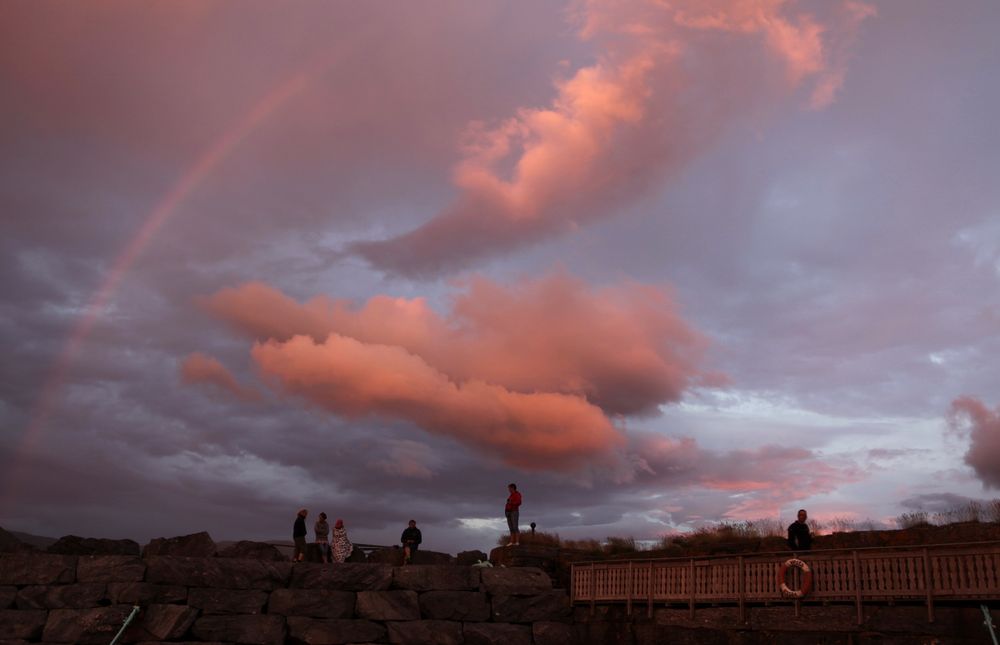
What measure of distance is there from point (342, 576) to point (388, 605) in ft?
5.14

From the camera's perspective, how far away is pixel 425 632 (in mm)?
22453

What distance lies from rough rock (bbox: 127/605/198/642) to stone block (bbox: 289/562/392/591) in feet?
10.1

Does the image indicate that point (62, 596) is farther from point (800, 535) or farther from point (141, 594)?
point (800, 535)

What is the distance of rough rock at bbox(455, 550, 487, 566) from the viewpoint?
27156mm

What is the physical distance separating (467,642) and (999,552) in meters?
13.7

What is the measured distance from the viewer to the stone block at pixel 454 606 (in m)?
23.1

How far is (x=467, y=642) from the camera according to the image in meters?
22.8

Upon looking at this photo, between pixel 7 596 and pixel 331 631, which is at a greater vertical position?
pixel 7 596

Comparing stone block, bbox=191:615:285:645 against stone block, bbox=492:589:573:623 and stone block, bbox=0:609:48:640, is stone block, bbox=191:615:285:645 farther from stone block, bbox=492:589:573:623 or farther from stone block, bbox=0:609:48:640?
stone block, bbox=492:589:573:623

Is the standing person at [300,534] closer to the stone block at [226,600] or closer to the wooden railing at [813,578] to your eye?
the stone block at [226,600]

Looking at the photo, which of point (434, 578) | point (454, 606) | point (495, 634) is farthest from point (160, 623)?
point (495, 634)

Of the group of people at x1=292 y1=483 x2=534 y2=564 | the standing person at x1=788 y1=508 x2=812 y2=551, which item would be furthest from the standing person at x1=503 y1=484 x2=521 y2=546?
the standing person at x1=788 y1=508 x2=812 y2=551

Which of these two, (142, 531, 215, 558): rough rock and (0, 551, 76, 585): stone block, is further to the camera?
(142, 531, 215, 558): rough rock

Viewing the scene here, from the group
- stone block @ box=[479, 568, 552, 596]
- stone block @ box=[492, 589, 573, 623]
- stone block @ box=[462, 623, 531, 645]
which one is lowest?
stone block @ box=[462, 623, 531, 645]
